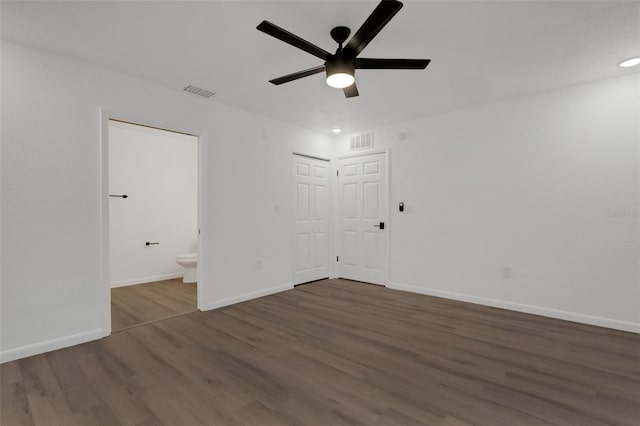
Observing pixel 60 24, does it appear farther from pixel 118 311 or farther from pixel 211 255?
pixel 118 311

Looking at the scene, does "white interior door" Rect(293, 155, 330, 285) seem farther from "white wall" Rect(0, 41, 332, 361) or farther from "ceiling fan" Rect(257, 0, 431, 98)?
"ceiling fan" Rect(257, 0, 431, 98)

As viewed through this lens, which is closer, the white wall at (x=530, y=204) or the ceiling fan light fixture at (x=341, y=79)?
the ceiling fan light fixture at (x=341, y=79)

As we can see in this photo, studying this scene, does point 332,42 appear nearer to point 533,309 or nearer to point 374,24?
point 374,24

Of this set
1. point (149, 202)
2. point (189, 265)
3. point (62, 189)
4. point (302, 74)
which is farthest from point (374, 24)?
point (149, 202)

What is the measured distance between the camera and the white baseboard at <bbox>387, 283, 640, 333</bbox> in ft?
10.3

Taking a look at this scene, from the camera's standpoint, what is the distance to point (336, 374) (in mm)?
2283

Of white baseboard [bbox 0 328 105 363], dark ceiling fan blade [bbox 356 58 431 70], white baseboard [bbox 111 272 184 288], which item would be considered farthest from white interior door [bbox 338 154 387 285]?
white baseboard [bbox 0 328 105 363]

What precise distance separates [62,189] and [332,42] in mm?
2756

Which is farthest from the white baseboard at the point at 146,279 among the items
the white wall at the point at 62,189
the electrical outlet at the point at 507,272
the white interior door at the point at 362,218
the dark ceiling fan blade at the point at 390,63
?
the electrical outlet at the point at 507,272

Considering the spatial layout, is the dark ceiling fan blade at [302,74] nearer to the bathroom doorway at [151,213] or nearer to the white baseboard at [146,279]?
the bathroom doorway at [151,213]

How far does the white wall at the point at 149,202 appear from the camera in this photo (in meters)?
4.93

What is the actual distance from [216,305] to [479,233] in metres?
3.60

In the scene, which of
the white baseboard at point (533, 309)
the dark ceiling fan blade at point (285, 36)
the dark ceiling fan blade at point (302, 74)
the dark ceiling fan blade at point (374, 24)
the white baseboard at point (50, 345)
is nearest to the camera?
the dark ceiling fan blade at point (374, 24)

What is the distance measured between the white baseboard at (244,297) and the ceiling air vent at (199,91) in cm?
255
